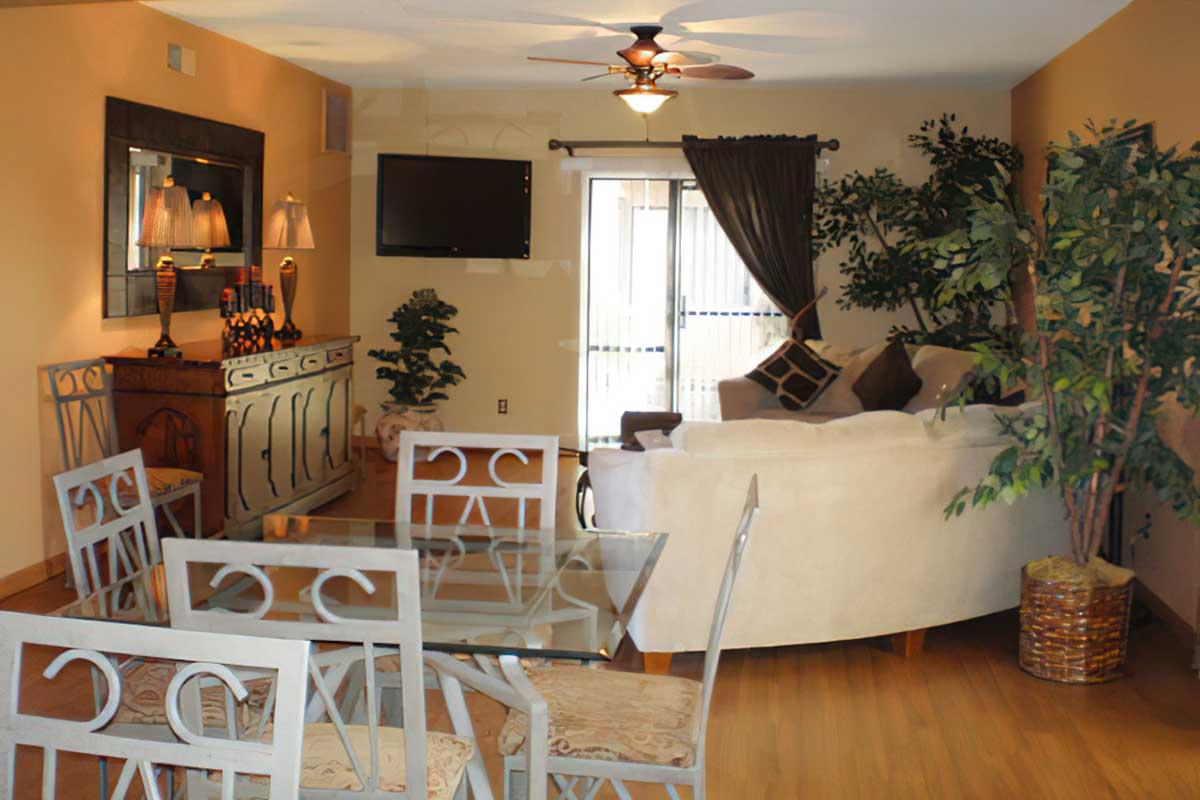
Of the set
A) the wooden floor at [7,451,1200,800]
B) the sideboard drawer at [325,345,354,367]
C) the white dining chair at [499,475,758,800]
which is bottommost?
the wooden floor at [7,451,1200,800]

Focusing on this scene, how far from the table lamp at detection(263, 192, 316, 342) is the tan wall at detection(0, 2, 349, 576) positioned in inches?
32.7

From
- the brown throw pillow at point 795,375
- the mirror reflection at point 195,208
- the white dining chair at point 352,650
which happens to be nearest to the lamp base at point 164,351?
the mirror reflection at point 195,208

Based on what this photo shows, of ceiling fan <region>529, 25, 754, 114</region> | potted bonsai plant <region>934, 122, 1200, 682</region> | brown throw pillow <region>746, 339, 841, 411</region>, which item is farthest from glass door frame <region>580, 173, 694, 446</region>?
potted bonsai plant <region>934, 122, 1200, 682</region>

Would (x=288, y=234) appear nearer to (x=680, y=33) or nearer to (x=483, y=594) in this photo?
(x=680, y=33)

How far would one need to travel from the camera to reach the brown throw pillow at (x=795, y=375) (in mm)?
7961

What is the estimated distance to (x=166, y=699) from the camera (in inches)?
64.6

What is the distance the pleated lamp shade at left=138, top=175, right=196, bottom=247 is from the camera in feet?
20.1

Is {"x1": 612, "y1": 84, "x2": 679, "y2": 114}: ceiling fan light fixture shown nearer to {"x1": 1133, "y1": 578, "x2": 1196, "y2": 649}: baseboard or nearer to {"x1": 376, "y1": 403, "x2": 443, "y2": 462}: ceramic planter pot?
{"x1": 376, "y1": 403, "x2": 443, "y2": 462}: ceramic planter pot

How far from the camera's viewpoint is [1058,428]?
444 centimetres

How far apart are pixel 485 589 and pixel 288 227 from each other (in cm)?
517

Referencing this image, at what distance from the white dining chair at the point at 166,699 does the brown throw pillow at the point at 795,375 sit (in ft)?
21.4

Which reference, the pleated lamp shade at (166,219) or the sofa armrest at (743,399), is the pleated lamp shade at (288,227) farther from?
the sofa armrest at (743,399)

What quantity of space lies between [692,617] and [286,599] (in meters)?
1.77

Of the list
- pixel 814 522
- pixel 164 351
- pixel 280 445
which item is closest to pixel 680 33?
pixel 280 445
